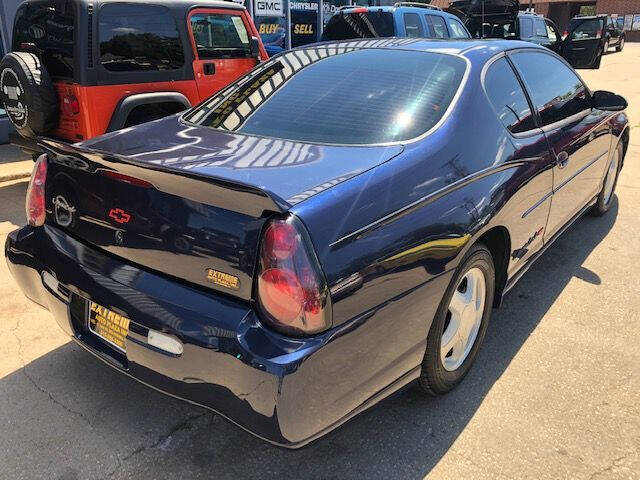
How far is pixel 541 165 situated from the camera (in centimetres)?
304

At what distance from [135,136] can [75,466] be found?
1451 mm

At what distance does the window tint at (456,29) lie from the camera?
997 cm

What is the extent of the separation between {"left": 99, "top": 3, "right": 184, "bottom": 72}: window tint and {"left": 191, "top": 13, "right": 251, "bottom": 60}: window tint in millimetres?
312

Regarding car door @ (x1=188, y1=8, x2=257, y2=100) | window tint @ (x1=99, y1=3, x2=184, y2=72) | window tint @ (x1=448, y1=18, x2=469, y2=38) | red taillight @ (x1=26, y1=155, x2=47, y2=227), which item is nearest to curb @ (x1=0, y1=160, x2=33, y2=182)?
window tint @ (x1=99, y1=3, x2=184, y2=72)

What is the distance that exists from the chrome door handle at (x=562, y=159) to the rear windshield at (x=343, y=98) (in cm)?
94

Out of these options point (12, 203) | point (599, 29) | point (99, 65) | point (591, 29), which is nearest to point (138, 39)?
point (99, 65)

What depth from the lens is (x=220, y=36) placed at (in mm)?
6152

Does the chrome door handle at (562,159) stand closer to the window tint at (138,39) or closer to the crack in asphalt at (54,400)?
the crack in asphalt at (54,400)

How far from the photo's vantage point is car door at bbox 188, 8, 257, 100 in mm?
5816

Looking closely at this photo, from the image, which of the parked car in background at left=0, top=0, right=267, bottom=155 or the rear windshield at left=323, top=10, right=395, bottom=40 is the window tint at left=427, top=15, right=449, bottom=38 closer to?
the rear windshield at left=323, top=10, right=395, bottom=40

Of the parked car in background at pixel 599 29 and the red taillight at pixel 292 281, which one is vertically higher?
the parked car in background at pixel 599 29

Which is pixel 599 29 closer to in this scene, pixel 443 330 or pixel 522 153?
pixel 522 153

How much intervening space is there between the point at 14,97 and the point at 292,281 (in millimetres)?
4468

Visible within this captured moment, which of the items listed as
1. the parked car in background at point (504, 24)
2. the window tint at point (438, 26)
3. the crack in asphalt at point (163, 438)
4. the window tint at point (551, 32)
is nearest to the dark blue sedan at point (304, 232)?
the crack in asphalt at point (163, 438)
